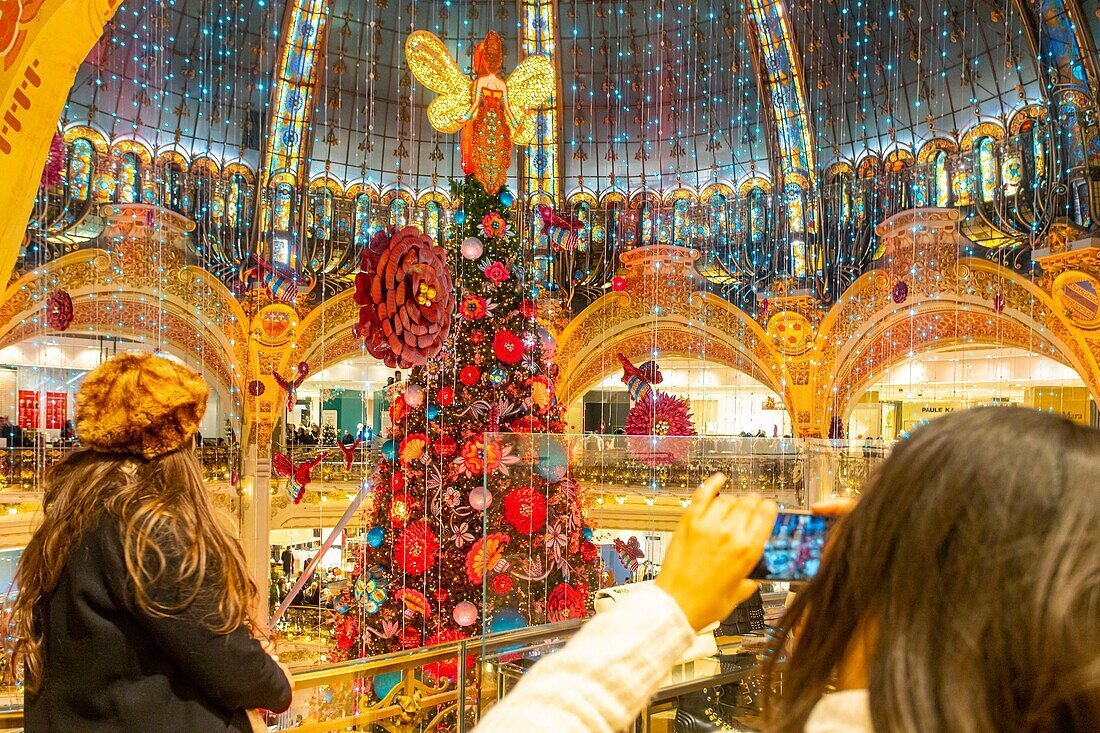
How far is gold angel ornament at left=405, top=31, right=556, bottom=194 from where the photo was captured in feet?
15.4

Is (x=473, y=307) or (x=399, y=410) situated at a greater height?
(x=473, y=307)

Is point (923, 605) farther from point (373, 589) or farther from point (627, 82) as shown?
point (627, 82)

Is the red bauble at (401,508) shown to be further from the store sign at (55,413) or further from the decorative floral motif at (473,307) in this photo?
the store sign at (55,413)

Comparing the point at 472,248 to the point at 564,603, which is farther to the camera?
the point at 472,248

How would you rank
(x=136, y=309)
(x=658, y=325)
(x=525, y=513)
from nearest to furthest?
(x=525, y=513) < (x=136, y=309) < (x=658, y=325)

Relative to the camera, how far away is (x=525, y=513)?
3.28m

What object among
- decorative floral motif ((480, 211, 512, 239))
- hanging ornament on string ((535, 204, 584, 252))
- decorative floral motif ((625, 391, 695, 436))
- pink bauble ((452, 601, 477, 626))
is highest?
hanging ornament on string ((535, 204, 584, 252))

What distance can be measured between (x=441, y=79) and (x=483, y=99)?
0.89ft

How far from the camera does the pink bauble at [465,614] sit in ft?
14.3

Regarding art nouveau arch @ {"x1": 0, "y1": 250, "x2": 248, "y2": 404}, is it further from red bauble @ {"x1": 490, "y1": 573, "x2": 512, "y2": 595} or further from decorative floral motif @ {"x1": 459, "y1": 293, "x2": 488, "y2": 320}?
red bauble @ {"x1": 490, "y1": 573, "x2": 512, "y2": 595}

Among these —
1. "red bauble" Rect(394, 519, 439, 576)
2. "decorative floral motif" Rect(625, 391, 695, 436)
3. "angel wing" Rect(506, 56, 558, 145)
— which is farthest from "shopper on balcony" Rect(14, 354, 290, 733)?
"decorative floral motif" Rect(625, 391, 695, 436)

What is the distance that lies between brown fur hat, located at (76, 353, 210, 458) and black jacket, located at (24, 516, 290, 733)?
0.15 metres

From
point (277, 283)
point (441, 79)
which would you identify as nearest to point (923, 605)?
point (441, 79)

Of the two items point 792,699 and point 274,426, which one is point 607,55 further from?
point 792,699
